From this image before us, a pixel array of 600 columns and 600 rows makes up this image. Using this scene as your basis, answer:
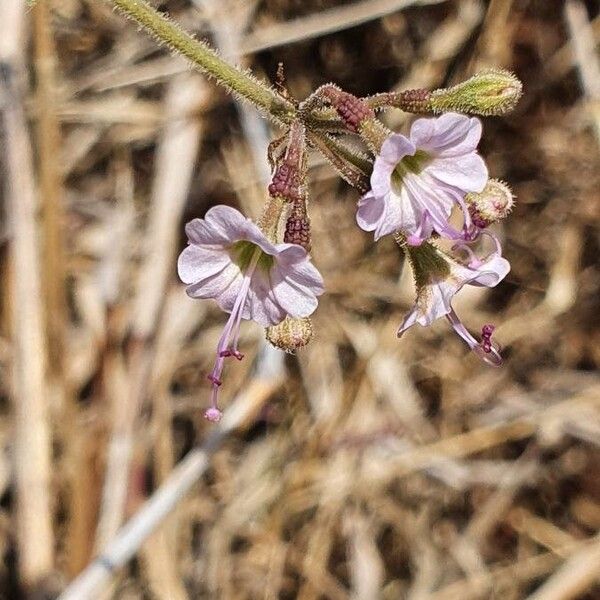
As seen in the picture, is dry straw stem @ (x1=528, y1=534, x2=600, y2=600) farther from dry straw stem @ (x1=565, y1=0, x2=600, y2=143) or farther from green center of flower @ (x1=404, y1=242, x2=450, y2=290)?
green center of flower @ (x1=404, y1=242, x2=450, y2=290)

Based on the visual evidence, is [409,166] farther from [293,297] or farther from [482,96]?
[293,297]

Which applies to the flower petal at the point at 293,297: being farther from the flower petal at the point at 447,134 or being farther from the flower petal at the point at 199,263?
the flower petal at the point at 447,134

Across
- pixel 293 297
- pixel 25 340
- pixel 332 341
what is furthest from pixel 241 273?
pixel 332 341

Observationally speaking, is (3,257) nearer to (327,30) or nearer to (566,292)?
(327,30)

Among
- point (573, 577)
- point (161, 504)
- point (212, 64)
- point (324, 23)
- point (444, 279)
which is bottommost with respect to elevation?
point (573, 577)

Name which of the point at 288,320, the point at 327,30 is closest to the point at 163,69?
the point at 327,30
